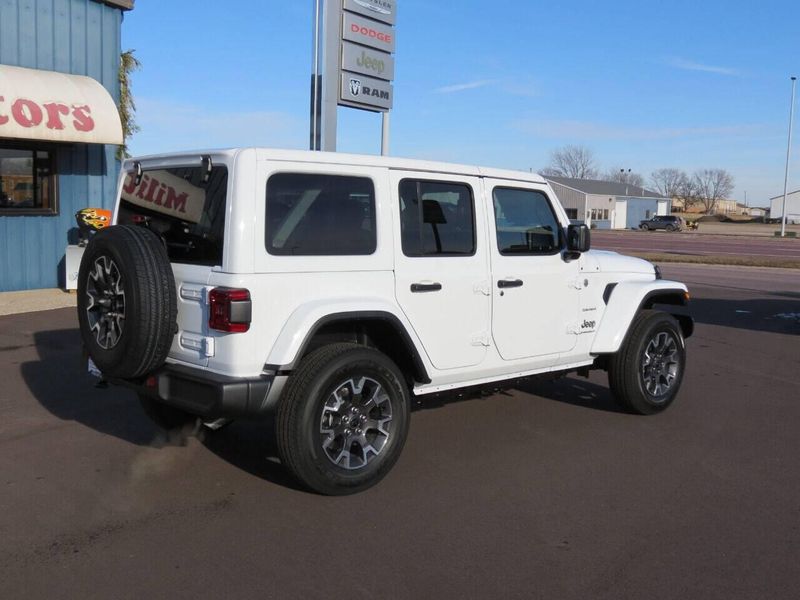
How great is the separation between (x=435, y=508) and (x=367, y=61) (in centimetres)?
1054

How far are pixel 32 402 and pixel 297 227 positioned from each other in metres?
3.51

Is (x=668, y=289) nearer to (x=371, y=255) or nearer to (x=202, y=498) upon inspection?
(x=371, y=255)

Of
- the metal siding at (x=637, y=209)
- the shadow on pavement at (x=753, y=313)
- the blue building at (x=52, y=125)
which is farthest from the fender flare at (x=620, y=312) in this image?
the metal siding at (x=637, y=209)

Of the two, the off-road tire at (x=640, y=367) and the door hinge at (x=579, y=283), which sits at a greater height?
the door hinge at (x=579, y=283)

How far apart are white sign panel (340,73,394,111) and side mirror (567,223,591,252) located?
324 inches

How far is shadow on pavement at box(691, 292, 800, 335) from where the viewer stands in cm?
1220

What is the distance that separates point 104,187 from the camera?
13688 mm

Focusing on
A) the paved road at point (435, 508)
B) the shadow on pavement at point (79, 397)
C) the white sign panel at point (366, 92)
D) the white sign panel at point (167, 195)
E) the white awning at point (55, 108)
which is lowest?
the paved road at point (435, 508)

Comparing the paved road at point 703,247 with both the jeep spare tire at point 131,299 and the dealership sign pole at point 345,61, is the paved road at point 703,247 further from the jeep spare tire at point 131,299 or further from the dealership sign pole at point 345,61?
the jeep spare tire at point 131,299

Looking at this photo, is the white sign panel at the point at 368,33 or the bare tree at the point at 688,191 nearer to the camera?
the white sign panel at the point at 368,33

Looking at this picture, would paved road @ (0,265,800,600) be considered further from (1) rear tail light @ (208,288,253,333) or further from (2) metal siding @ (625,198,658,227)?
(2) metal siding @ (625,198,658,227)

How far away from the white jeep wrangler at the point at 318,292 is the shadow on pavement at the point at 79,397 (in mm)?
517

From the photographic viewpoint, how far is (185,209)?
4.64 m

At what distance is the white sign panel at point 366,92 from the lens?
1333 cm
